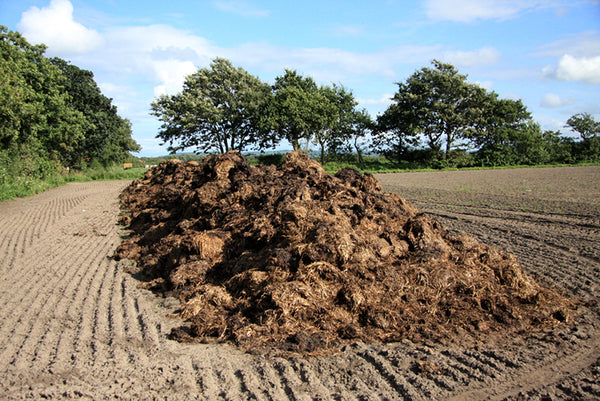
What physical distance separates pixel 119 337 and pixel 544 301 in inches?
228

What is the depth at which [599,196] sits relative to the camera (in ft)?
52.7

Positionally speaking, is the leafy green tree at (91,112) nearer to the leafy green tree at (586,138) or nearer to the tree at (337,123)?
the tree at (337,123)

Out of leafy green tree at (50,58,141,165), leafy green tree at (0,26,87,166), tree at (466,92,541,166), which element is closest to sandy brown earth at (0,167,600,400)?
leafy green tree at (0,26,87,166)

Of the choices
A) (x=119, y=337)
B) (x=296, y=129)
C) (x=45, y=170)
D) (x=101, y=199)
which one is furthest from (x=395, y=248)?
(x=296, y=129)

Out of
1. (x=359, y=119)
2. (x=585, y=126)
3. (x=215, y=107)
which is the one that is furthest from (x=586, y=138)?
(x=215, y=107)

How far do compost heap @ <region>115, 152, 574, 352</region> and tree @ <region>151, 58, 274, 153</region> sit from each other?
Answer: 118 feet

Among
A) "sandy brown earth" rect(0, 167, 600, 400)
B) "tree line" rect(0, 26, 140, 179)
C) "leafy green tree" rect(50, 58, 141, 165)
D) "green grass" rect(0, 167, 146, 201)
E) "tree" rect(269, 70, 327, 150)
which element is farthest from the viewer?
"tree" rect(269, 70, 327, 150)

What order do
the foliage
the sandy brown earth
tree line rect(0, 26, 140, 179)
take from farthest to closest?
tree line rect(0, 26, 140, 179) → the foliage → the sandy brown earth

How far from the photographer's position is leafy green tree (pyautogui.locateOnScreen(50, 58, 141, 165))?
38100mm

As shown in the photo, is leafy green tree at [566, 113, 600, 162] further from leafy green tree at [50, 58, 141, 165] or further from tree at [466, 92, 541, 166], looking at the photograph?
leafy green tree at [50, 58, 141, 165]

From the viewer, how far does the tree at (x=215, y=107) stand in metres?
43.3

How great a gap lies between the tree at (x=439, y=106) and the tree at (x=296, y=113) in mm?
9159

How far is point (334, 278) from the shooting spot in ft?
18.3

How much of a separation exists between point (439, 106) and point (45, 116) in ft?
115
